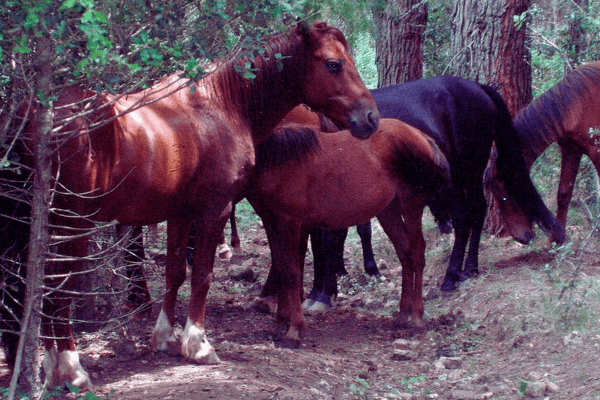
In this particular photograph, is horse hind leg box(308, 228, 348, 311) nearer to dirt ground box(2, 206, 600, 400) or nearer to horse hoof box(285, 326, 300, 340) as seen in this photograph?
dirt ground box(2, 206, 600, 400)

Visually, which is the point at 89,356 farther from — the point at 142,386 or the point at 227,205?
the point at 227,205

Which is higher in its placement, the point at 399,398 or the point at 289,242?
the point at 289,242

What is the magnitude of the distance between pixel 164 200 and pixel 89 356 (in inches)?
45.7

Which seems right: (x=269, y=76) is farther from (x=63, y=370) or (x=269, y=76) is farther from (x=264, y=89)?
(x=63, y=370)

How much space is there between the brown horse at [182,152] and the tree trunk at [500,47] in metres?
3.93

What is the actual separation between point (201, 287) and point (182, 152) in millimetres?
878

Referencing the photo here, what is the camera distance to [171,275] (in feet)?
15.7

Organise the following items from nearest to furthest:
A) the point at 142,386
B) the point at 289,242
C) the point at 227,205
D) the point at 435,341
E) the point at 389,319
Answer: the point at 142,386 < the point at 227,205 < the point at 289,242 < the point at 435,341 < the point at 389,319

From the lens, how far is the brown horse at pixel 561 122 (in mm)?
7281

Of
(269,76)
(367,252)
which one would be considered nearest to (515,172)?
(367,252)

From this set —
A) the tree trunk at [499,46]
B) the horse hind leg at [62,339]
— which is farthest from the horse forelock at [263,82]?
the tree trunk at [499,46]

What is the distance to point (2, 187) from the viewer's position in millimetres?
3590

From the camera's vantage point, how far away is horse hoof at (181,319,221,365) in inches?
172

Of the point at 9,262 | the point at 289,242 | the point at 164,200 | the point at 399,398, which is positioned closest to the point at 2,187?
the point at 9,262
